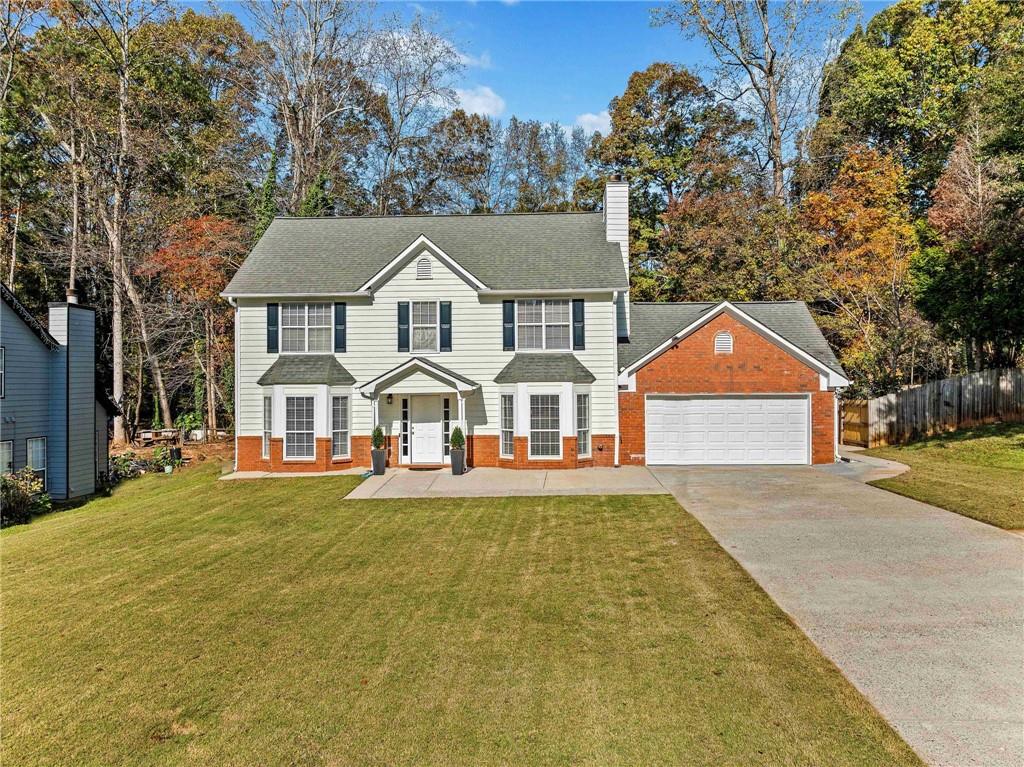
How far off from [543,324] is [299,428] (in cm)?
795

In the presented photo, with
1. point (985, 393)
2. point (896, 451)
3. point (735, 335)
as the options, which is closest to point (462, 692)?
point (735, 335)

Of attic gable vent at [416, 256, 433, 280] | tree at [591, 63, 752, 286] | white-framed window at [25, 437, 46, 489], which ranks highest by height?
tree at [591, 63, 752, 286]

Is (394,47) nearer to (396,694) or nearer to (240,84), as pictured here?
(240,84)

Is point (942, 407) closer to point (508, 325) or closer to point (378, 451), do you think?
point (508, 325)

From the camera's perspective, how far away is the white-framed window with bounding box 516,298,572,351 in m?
17.7

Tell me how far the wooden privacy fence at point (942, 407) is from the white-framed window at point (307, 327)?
19845 mm

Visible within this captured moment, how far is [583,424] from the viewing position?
56.3 feet

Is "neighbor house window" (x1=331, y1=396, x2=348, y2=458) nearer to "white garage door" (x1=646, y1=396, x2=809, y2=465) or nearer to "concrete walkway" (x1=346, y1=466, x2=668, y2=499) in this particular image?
"concrete walkway" (x1=346, y1=466, x2=668, y2=499)

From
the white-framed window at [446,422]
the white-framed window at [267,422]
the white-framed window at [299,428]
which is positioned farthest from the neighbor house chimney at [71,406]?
the white-framed window at [446,422]

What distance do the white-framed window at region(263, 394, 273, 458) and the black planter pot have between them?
225 inches

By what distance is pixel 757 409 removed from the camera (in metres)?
17.4

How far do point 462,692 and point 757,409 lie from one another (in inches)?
574

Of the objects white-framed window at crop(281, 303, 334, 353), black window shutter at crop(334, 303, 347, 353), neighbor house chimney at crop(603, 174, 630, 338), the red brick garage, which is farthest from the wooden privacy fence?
white-framed window at crop(281, 303, 334, 353)

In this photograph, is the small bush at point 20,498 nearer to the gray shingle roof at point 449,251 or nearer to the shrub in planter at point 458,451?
the gray shingle roof at point 449,251
